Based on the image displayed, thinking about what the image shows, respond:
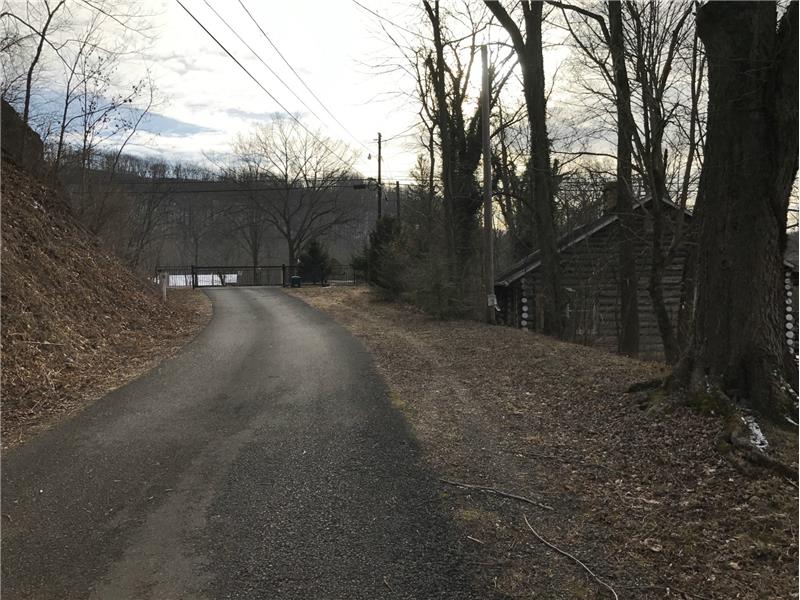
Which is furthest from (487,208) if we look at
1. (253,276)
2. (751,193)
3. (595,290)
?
(253,276)

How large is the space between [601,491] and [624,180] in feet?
37.0

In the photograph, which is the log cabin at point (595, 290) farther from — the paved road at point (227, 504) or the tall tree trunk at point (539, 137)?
the paved road at point (227, 504)

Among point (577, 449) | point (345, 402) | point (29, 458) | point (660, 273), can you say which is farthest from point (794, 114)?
point (660, 273)

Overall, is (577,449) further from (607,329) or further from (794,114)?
(607,329)

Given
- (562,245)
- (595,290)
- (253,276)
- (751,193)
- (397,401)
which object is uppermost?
(562,245)

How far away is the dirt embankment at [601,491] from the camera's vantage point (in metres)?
2.97

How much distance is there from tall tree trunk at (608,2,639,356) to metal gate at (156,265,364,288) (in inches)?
688

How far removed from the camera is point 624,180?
13688 mm

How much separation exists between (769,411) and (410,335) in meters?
8.64

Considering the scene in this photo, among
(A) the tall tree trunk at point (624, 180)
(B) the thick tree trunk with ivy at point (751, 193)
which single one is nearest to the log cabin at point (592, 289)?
(A) the tall tree trunk at point (624, 180)

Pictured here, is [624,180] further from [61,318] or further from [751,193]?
[61,318]

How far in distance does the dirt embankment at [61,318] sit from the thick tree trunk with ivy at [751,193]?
673cm

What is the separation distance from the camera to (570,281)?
20406 mm

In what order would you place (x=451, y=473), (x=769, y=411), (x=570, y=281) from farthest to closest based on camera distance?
(x=570, y=281) → (x=769, y=411) → (x=451, y=473)
